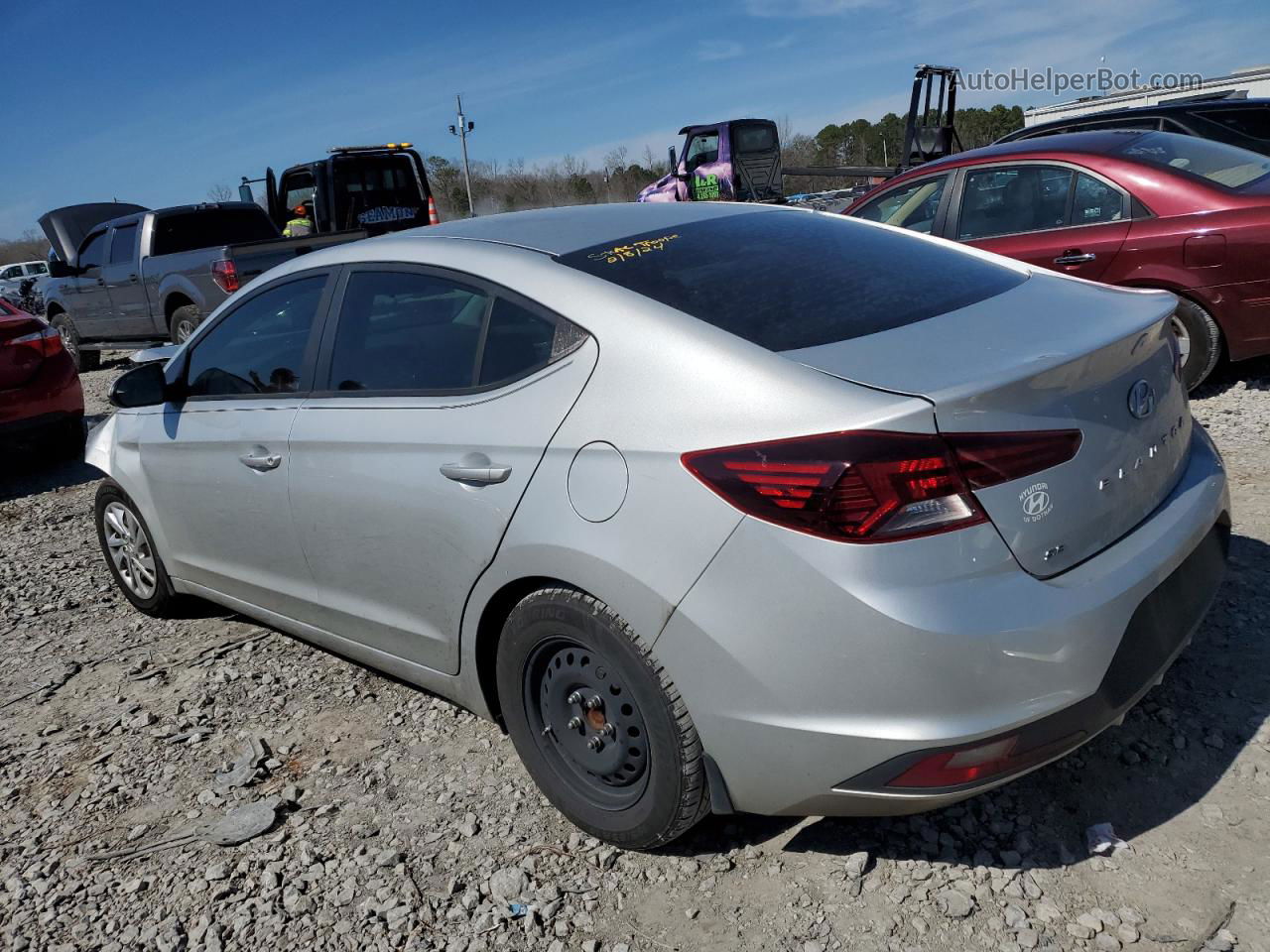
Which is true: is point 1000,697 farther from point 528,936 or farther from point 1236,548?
point 1236,548

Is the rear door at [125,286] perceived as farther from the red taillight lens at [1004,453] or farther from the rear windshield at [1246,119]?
the red taillight lens at [1004,453]

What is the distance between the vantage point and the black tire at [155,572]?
14.4 ft

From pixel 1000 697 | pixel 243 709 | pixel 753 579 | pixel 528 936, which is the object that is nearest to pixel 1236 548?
pixel 1000 697

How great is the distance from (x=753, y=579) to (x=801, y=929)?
869 mm

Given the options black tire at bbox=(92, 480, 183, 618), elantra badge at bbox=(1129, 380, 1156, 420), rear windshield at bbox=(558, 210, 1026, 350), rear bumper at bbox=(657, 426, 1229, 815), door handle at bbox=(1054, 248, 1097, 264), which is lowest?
black tire at bbox=(92, 480, 183, 618)

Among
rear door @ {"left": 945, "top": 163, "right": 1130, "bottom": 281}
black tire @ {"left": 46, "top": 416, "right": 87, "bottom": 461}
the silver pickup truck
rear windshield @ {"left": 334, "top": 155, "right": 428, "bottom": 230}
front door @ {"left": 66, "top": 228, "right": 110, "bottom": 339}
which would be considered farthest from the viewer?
rear windshield @ {"left": 334, "top": 155, "right": 428, "bottom": 230}

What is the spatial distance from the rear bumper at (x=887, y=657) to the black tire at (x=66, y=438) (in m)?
7.18

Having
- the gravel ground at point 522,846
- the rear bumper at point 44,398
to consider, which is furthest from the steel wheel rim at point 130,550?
the rear bumper at point 44,398

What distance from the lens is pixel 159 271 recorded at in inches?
435

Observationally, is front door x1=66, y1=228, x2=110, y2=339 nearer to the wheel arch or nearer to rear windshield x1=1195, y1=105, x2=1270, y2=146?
the wheel arch

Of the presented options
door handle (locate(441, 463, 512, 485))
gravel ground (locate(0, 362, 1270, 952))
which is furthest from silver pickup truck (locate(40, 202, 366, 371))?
door handle (locate(441, 463, 512, 485))

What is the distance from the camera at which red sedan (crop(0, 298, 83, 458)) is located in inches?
294

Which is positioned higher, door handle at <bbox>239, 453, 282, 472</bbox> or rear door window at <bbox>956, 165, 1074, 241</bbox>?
rear door window at <bbox>956, 165, 1074, 241</bbox>

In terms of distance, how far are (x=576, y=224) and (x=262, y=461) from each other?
133 centimetres
